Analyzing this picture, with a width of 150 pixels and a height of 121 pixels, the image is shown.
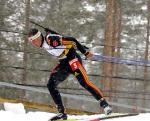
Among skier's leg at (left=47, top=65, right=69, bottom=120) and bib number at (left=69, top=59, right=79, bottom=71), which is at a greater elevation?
bib number at (left=69, top=59, right=79, bottom=71)

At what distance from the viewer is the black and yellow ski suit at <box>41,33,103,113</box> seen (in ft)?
24.5

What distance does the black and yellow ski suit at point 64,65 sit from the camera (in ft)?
24.5

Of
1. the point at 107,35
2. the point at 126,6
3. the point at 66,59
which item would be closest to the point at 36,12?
the point at 126,6

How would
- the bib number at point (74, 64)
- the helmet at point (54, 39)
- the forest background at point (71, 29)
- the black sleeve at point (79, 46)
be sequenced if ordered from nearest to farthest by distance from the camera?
the helmet at point (54, 39) → the bib number at point (74, 64) → the black sleeve at point (79, 46) → the forest background at point (71, 29)

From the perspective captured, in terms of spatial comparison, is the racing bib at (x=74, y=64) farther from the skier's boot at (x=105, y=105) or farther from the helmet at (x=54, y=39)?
the skier's boot at (x=105, y=105)

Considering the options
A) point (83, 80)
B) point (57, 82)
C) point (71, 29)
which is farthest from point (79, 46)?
point (71, 29)

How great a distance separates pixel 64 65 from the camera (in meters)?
7.61

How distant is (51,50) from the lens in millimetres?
7539

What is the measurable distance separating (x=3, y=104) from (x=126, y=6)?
19.6m

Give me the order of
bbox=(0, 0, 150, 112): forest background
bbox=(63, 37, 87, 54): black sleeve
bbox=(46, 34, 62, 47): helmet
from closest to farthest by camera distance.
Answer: bbox=(46, 34, 62, 47): helmet, bbox=(63, 37, 87, 54): black sleeve, bbox=(0, 0, 150, 112): forest background

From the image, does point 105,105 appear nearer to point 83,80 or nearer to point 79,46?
point 83,80

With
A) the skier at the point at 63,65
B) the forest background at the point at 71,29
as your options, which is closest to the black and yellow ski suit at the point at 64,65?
the skier at the point at 63,65

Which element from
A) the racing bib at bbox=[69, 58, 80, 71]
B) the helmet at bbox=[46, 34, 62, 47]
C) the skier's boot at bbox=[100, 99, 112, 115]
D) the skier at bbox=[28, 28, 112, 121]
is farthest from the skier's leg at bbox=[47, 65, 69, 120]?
the skier's boot at bbox=[100, 99, 112, 115]

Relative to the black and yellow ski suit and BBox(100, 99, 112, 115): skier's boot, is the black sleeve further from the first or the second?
BBox(100, 99, 112, 115): skier's boot
